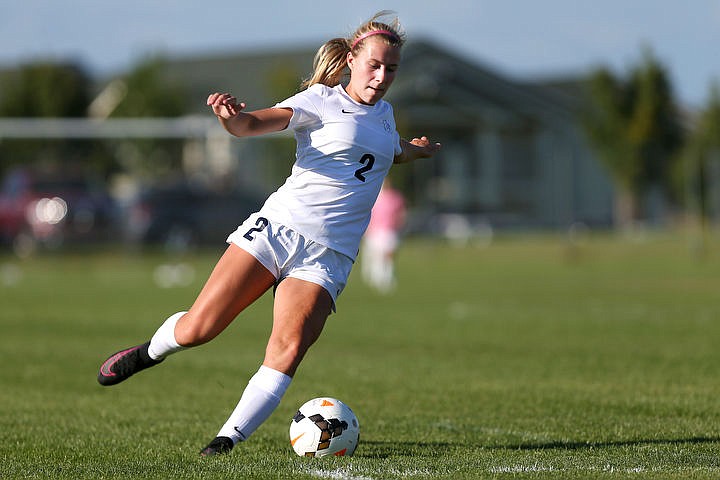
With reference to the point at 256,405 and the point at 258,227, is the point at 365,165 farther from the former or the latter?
the point at 256,405

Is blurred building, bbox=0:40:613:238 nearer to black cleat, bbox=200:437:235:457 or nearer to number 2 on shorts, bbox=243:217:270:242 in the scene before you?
number 2 on shorts, bbox=243:217:270:242

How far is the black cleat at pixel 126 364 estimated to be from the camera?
6598 mm

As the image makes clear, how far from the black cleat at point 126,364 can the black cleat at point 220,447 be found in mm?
740

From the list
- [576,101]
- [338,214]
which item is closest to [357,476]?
[338,214]

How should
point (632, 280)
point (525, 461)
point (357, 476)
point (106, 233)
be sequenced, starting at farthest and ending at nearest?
point (106, 233)
point (632, 280)
point (525, 461)
point (357, 476)

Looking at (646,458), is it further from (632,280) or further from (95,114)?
(95,114)

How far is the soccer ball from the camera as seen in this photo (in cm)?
630

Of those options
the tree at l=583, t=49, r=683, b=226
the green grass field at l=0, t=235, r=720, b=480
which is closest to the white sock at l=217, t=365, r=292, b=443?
the green grass field at l=0, t=235, r=720, b=480

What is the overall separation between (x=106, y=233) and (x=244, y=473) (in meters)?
26.4

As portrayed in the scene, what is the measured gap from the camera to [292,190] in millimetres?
6277

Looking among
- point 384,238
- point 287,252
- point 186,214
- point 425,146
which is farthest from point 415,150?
point 186,214

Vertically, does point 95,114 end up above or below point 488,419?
above

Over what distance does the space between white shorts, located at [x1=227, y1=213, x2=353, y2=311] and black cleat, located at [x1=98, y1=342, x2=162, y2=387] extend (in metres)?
0.90

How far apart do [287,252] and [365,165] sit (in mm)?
629
